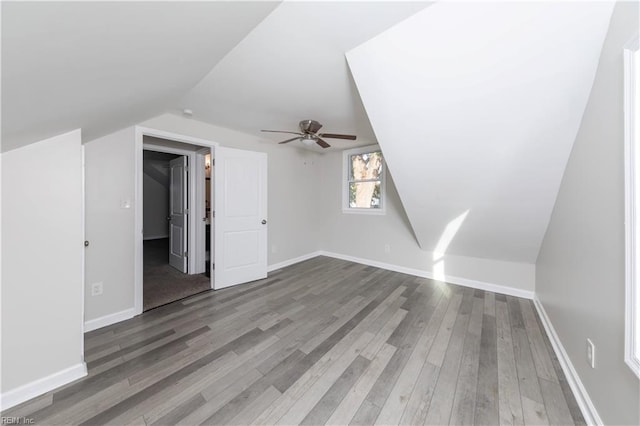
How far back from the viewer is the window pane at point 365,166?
4.07m

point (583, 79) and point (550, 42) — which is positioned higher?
point (550, 42)

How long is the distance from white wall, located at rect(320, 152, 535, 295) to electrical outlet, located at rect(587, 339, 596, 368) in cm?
185

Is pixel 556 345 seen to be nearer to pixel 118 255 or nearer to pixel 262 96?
pixel 262 96

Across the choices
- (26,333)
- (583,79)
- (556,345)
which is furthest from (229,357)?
(583,79)

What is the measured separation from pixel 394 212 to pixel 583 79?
104 inches

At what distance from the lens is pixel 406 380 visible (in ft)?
5.08

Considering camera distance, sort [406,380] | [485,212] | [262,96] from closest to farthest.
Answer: [406,380] < [262,96] < [485,212]

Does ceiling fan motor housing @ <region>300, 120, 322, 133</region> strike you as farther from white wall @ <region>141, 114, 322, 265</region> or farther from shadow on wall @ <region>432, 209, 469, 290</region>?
shadow on wall @ <region>432, 209, 469, 290</region>

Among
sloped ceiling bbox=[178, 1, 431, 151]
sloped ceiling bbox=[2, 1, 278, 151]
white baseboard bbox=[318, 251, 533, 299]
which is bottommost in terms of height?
white baseboard bbox=[318, 251, 533, 299]

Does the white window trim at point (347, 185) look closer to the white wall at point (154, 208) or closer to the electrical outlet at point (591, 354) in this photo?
the electrical outlet at point (591, 354)

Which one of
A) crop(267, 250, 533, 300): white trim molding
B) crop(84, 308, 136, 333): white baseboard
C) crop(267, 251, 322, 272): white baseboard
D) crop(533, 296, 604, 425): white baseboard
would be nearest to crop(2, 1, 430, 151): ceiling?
crop(84, 308, 136, 333): white baseboard

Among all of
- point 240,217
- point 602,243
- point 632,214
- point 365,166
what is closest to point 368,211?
point 365,166

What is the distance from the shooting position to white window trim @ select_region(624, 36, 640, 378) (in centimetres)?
94

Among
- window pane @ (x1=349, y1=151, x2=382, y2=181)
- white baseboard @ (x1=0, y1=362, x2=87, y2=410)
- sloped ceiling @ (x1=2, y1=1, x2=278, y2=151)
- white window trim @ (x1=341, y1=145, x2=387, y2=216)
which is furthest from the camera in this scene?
window pane @ (x1=349, y1=151, x2=382, y2=181)
